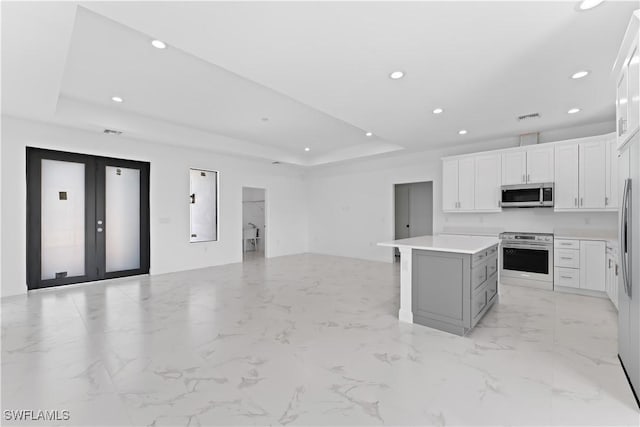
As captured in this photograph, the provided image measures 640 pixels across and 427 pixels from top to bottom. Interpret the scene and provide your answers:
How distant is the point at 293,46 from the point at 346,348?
264cm

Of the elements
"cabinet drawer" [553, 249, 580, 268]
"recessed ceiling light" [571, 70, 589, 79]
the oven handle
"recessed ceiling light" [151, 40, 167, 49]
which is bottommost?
"cabinet drawer" [553, 249, 580, 268]

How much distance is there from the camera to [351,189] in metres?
8.30

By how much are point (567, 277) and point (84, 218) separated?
7877 mm

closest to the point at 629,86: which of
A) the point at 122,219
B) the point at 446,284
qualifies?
the point at 446,284

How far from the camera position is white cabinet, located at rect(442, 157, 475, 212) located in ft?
18.4

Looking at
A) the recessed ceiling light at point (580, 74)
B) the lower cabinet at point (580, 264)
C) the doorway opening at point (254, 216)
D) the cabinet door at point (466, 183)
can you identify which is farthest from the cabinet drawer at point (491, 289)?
the doorway opening at point (254, 216)

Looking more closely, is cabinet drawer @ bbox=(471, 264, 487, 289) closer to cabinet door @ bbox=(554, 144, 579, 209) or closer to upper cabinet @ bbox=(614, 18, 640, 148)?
upper cabinet @ bbox=(614, 18, 640, 148)

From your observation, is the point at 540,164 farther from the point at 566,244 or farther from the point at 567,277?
the point at 567,277

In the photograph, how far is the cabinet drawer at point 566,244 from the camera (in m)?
4.37

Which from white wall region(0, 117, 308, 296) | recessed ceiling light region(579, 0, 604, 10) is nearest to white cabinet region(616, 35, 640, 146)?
recessed ceiling light region(579, 0, 604, 10)

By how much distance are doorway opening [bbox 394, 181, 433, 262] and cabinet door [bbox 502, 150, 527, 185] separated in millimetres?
2618

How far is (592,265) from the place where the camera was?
4234 millimetres

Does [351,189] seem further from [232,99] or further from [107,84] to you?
[107,84]

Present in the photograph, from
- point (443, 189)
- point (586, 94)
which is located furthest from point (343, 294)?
point (586, 94)
